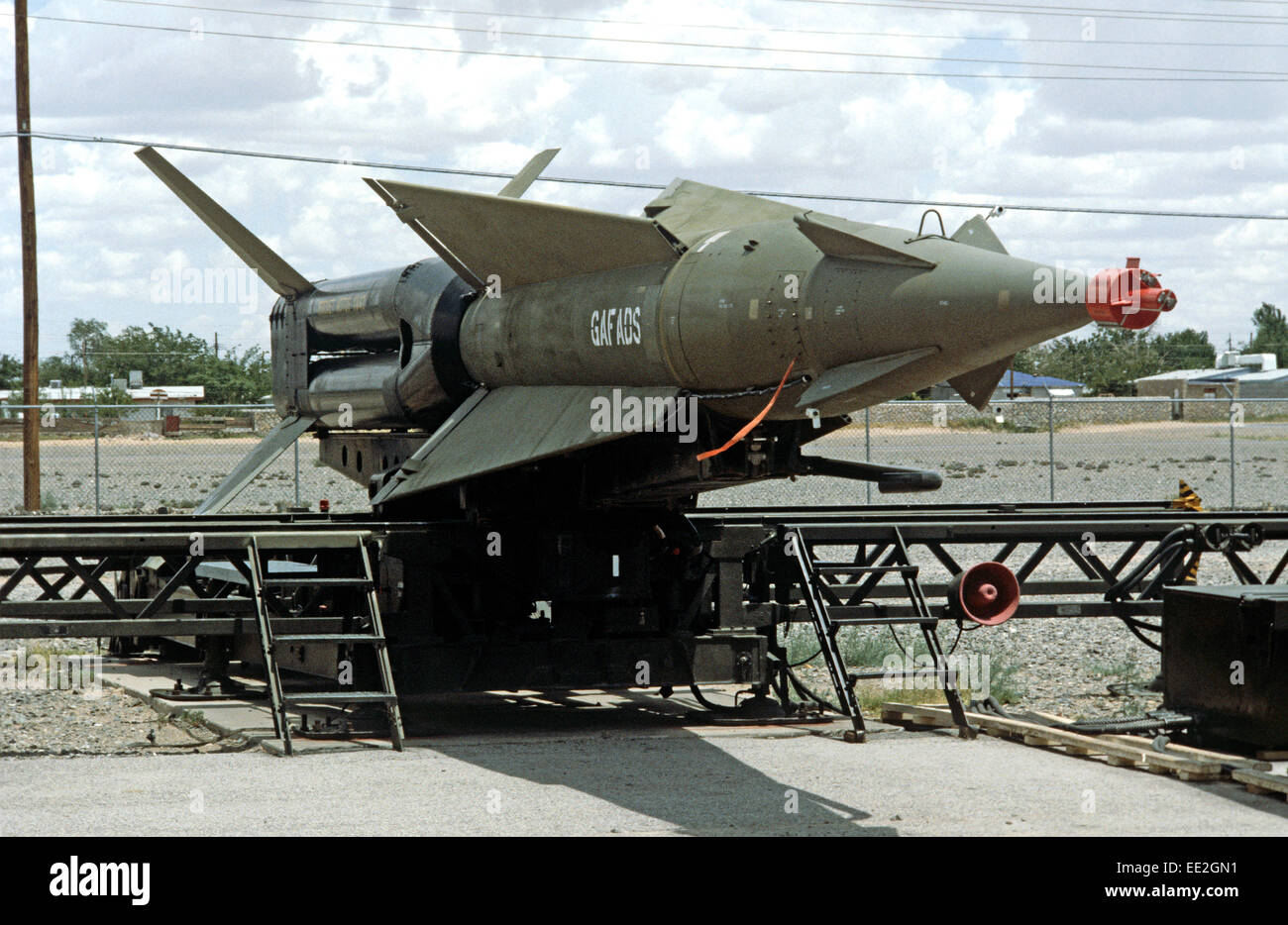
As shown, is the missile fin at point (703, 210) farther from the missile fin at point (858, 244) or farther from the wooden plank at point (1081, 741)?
the wooden plank at point (1081, 741)

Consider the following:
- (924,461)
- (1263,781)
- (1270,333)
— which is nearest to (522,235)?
(1263,781)

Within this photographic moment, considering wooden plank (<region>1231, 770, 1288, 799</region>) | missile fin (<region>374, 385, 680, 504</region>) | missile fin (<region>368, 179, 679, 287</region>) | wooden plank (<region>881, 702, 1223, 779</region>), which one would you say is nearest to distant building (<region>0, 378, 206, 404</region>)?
missile fin (<region>374, 385, 680, 504</region>)

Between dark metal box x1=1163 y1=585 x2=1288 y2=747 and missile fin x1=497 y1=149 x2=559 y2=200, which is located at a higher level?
missile fin x1=497 y1=149 x2=559 y2=200

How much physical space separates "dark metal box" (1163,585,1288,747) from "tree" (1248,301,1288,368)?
95.4 metres

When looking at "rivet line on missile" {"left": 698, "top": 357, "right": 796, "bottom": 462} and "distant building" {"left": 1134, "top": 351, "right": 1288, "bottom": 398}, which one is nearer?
"rivet line on missile" {"left": 698, "top": 357, "right": 796, "bottom": 462}

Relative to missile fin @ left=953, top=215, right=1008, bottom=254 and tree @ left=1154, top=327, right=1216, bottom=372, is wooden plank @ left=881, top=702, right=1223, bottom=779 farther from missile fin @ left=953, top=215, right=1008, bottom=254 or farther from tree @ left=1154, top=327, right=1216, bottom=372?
tree @ left=1154, top=327, right=1216, bottom=372

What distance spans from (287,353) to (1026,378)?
60468mm

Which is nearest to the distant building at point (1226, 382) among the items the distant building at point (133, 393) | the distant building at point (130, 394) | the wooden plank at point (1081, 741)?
the distant building at point (130, 394)

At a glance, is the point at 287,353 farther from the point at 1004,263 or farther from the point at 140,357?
the point at 140,357

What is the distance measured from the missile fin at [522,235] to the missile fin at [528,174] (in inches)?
83.7

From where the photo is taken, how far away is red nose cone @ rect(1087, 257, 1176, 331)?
19.5 feet

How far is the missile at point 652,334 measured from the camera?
6816mm

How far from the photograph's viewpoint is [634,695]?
460 inches

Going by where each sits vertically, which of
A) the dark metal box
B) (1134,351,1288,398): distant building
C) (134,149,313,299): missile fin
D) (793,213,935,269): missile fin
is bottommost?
the dark metal box
